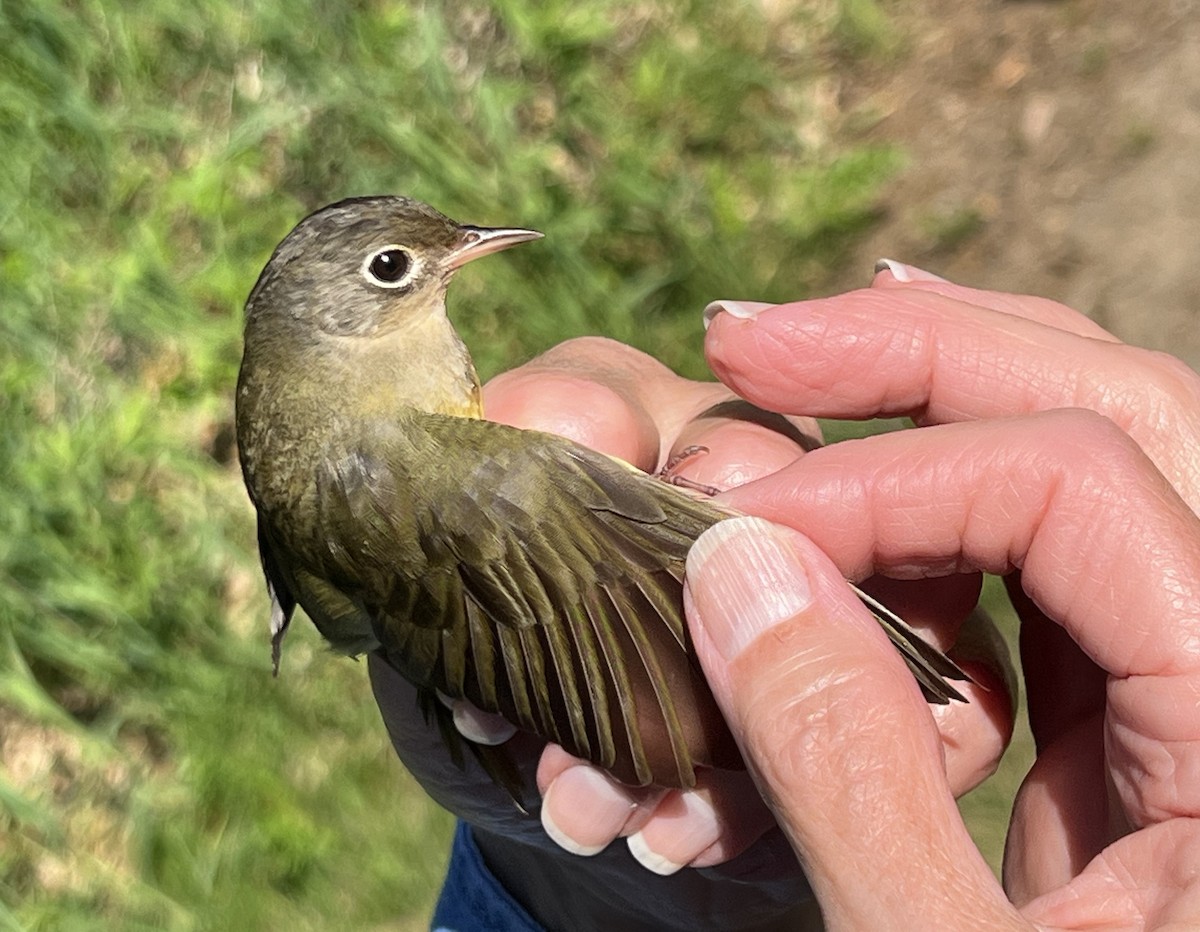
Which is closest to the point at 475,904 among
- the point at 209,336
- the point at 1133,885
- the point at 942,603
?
the point at 942,603

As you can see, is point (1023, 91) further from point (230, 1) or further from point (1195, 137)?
point (230, 1)

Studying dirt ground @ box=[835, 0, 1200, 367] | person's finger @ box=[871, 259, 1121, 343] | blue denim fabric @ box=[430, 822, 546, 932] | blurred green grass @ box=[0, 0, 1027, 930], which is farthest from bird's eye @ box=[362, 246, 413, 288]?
dirt ground @ box=[835, 0, 1200, 367]

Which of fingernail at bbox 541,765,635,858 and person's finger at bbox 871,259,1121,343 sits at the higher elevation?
person's finger at bbox 871,259,1121,343

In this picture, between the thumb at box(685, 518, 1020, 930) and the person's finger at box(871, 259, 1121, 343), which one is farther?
the person's finger at box(871, 259, 1121, 343)

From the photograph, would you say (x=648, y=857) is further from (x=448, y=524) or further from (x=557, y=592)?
(x=448, y=524)

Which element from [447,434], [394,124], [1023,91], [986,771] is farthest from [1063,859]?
[1023,91]

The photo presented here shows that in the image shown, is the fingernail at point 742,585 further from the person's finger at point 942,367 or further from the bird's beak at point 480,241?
the bird's beak at point 480,241

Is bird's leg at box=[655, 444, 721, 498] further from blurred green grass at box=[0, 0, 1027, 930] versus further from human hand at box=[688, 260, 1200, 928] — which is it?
blurred green grass at box=[0, 0, 1027, 930]
